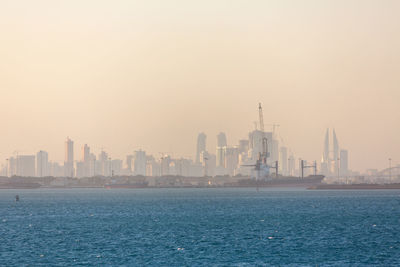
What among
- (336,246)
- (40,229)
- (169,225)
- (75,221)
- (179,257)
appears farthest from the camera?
(75,221)

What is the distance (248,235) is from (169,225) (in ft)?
87.4

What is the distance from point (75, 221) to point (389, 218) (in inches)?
2586

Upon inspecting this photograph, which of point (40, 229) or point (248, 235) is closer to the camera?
point (248, 235)

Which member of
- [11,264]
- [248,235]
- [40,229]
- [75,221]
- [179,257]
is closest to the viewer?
[11,264]

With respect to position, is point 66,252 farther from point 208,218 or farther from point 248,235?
point 208,218

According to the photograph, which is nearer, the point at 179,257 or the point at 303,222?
the point at 179,257

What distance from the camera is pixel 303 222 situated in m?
127

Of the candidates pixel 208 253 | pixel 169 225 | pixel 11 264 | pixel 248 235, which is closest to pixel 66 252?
pixel 11 264

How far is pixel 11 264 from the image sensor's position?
238 feet

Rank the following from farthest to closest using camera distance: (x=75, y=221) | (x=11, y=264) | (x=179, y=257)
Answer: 1. (x=75, y=221)
2. (x=179, y=257)
3. (x=11, y=264)

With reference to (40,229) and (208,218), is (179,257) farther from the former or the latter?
(208,218)

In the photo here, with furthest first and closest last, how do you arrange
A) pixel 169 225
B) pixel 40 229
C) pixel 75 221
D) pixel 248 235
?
pixel 75 221 → pixel 169 225 → pixel 40 229 → pixel 248 235

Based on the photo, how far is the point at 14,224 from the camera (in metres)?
130

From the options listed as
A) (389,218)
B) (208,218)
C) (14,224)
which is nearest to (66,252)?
(14,224)
